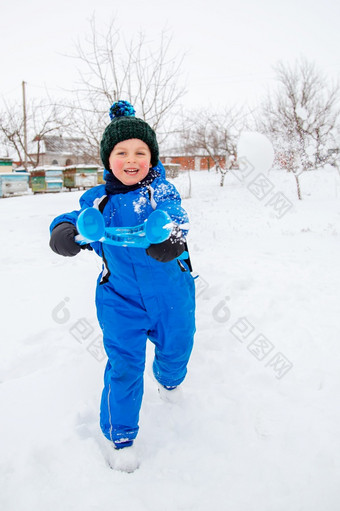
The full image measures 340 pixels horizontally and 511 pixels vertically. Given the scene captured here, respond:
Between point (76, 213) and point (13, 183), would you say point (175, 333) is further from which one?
point (13, 183)

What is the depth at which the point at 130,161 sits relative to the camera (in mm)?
1455

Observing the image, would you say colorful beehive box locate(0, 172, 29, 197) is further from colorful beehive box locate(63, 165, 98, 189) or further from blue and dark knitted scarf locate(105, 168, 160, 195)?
blue and dark knitted scarf locate(105, 168, 160, 195)

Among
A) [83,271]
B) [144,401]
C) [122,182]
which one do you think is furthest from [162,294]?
[83,271]

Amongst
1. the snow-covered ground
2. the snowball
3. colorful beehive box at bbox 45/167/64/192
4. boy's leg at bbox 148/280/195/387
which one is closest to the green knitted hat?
boy's leg at bbox 148/280/195/387

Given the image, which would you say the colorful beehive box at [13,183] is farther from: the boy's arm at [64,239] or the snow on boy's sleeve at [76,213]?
the boy's arm at [64,239]

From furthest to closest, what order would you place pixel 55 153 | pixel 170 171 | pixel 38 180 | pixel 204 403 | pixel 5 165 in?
1. pixel 55 153
2. pixel 170 171
3. pixel 38 180
4. pixel 5 165
5. pixel 204 403

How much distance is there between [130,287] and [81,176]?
15.5 metres

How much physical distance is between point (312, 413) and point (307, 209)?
8033mm

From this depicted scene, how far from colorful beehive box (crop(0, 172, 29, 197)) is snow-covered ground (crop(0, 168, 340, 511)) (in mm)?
10908

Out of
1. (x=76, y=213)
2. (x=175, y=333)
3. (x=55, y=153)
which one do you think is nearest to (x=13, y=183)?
(x=76, y=213)

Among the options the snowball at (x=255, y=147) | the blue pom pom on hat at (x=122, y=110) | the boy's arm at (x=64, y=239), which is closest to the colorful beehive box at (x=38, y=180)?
the snowball at (x=255, y=147)

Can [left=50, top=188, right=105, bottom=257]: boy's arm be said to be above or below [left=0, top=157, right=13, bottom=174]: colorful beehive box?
below

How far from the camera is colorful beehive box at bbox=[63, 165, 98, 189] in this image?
51.6 feet

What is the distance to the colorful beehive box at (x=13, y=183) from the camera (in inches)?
511
